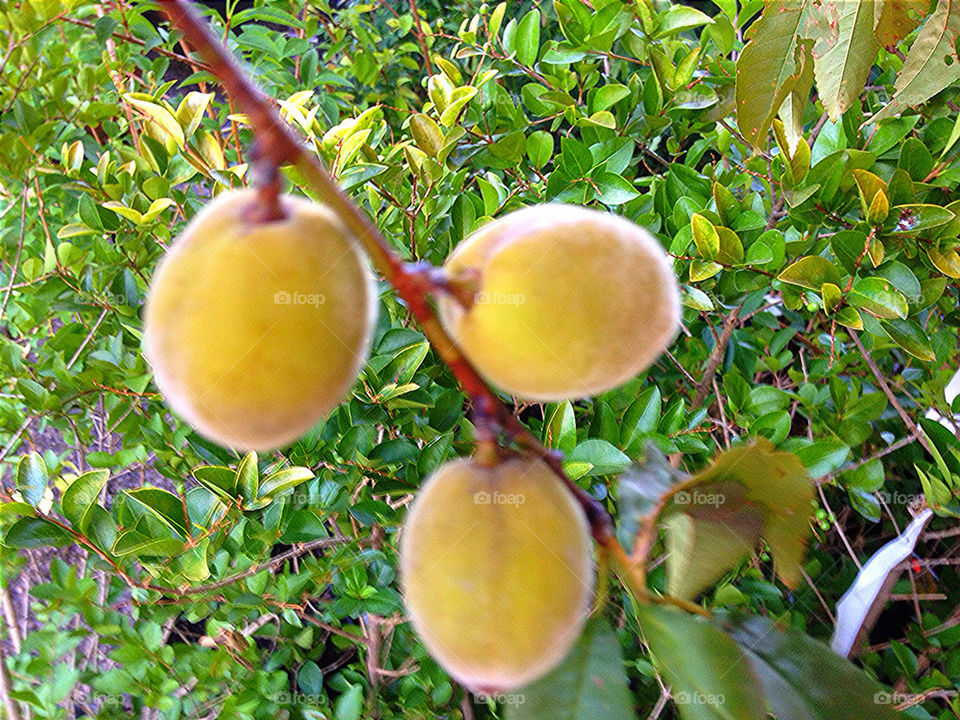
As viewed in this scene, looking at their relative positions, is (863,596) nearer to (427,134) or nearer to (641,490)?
(641,490)

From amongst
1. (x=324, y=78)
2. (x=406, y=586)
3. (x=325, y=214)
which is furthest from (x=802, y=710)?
(x=324, y=78)

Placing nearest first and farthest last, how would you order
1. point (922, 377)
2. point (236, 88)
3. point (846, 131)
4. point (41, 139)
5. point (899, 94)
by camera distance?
point (236, 88)
point (899, 94)
point (846, 131)
point (41, 139)
point (922, 377)

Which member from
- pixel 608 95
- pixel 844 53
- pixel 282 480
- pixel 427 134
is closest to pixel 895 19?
pixel 844 53

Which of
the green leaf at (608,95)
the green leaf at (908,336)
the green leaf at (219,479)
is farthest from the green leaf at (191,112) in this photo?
the green leaf at (908,336)

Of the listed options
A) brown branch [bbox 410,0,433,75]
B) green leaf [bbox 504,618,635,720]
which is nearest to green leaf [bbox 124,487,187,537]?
green leaf [bbox 504,618,635,720]

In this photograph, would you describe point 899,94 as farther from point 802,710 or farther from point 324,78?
point 324,78

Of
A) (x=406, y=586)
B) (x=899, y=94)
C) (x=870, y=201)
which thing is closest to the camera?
(x=406, y=586)

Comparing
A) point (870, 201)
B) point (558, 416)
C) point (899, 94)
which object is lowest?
point (558, 416)
